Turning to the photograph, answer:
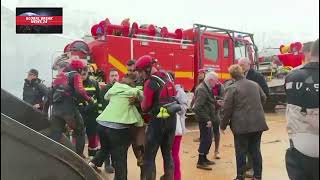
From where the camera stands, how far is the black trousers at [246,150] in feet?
17.2

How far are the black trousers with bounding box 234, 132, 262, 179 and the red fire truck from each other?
548cm

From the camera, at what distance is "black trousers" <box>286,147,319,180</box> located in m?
2.63

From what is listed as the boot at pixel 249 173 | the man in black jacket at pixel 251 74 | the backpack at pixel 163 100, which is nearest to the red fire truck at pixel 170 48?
the man in black jacket at pixel 251 74

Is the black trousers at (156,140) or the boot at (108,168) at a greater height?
the black trousers at (156,140)

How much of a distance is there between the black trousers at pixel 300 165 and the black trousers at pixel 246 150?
7.71 feet

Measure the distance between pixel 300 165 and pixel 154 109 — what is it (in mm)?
1975

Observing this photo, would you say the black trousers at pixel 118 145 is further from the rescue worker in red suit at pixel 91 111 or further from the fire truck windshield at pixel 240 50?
the fire truck windshield at pixel 240 50

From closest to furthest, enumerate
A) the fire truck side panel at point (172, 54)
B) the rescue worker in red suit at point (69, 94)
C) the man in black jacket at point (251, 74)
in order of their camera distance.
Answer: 1. the rescue worker in red suit at point (69, 94)
2. the man in black jacket at point (251, 74)
3. the fire truck side panel at point (172, 54)

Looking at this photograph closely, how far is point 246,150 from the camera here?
17.4 feet

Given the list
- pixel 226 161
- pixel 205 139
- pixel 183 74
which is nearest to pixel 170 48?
pixel 183 74

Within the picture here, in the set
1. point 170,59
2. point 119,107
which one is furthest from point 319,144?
point 170,59

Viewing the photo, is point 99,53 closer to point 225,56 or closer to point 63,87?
point 225,56

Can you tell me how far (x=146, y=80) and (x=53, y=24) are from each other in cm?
595

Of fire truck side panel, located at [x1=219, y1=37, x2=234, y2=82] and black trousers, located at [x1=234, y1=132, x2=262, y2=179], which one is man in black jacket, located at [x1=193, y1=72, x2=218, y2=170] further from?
fire truck side panel, located at [x1=219, y1=37, x2=234, y2=82]
